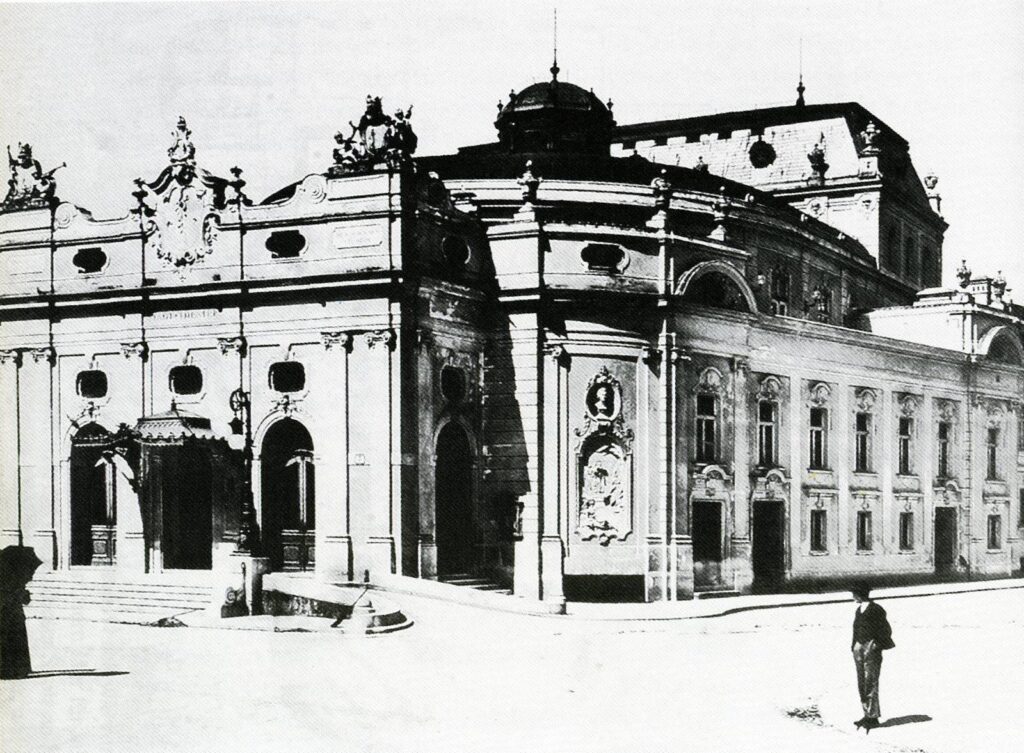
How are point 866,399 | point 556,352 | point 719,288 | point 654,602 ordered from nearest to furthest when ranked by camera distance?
point 654,602 → point 556,352 → point 719,288 → point 866,399

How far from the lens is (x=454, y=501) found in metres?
37.2

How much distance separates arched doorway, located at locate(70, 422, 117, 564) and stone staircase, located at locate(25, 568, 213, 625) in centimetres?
266

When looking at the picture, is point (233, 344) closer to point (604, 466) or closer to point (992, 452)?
point (604, 466)

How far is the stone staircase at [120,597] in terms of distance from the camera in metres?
30.0

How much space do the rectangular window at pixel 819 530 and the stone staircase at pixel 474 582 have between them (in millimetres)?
12441

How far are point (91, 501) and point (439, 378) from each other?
9.98m

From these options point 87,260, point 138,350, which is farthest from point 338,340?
point 87,260

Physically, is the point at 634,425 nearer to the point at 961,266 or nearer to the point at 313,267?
the point at 313,267

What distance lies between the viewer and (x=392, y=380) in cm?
3378

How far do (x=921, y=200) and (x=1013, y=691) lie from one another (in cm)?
4197

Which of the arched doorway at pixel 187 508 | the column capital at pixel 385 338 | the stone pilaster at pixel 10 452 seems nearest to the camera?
the column capital at pixel 385 338

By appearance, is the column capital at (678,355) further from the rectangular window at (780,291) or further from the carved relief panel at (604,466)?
the rectangular window at (780,291)

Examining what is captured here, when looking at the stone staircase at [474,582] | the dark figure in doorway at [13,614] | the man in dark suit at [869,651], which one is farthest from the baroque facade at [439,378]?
the man in dark suit at [869,651]

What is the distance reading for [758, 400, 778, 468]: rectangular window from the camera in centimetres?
4309
